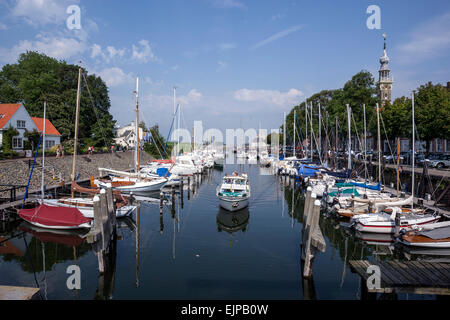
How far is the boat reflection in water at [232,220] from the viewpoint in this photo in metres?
21.8

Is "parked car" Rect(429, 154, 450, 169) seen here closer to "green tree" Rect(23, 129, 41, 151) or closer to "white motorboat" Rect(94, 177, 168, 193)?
"white motorboat" Rect(94, 177, 168, 193)

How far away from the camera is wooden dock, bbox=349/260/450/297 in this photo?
9.78 metres

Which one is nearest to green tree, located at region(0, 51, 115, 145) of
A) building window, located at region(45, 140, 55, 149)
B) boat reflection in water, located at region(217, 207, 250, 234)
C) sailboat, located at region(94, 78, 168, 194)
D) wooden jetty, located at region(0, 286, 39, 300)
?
building window, located at region(45, 140, 55, 149)

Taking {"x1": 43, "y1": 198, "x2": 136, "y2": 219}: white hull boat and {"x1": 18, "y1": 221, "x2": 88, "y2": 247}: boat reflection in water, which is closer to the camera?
{"x1": 18, "y1": 221, "x2": 88, "y2": 247}: boat reflection in water

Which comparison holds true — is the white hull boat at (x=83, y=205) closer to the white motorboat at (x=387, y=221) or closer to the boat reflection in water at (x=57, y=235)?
the boat reflection in water at (x=57, y=235)

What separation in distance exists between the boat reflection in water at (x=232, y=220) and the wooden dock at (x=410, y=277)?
1088 centimetres

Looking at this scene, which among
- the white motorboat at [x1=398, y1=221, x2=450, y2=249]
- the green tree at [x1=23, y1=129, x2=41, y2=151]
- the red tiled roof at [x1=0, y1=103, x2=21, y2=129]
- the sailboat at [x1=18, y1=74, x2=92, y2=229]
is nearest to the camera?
the white motorboat at [x1=398, y1=221, x2=450, y2=249]

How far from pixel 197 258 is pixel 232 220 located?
7.69 meters

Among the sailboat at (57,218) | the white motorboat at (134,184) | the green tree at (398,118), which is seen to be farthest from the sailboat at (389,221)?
the green tree at (398,118)

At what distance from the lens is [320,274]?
1431cm

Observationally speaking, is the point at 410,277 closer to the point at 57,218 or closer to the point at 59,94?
the point at 57,218

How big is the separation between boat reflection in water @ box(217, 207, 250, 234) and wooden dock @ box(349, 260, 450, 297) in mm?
10881

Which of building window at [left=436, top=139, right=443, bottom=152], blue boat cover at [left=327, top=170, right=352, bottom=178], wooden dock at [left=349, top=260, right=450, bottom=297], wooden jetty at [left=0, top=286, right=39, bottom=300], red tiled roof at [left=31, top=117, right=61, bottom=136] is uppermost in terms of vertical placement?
red tiled roof at [left=31, top=117, right=61, bottom=136]
